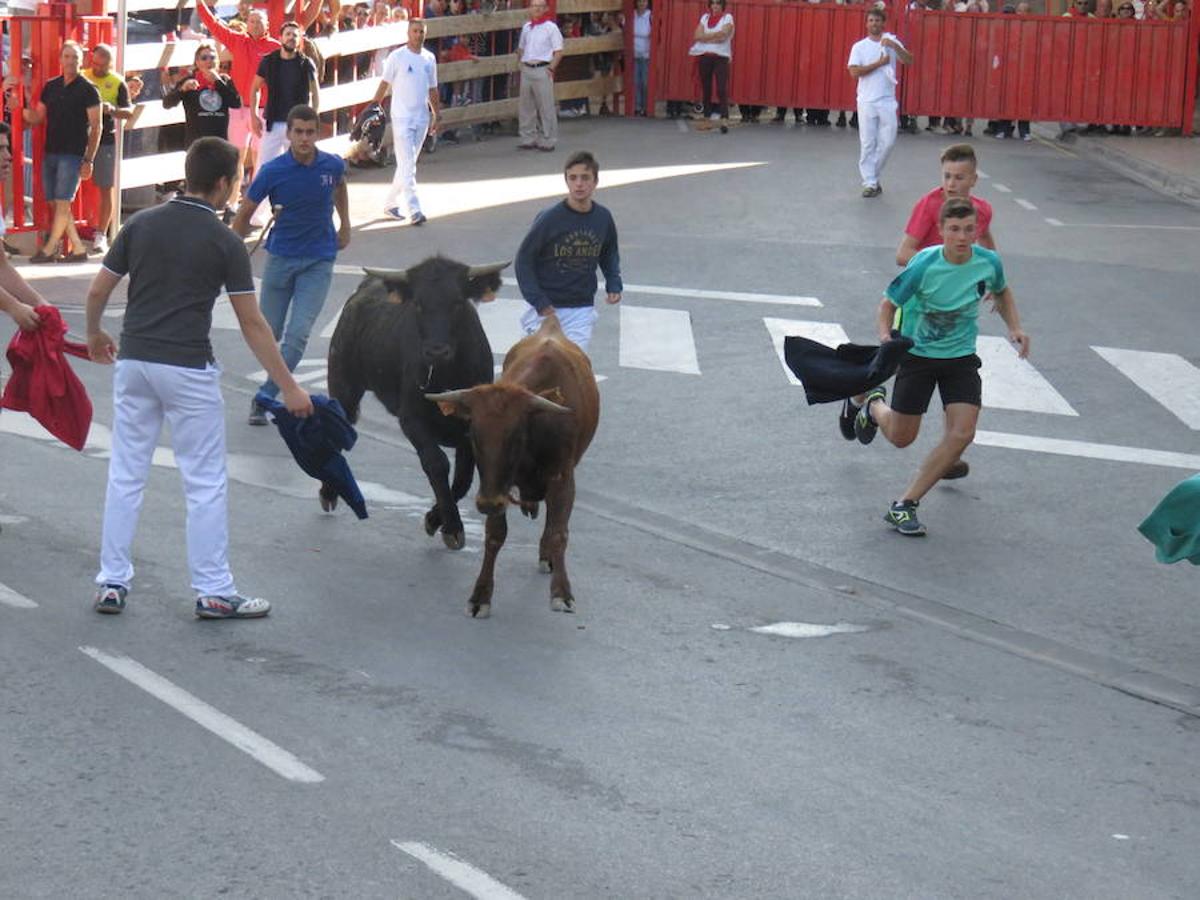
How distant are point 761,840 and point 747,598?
130 inches

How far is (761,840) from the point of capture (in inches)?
258

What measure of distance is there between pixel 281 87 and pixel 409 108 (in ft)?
6.76

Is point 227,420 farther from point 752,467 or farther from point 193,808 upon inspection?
point 193,808

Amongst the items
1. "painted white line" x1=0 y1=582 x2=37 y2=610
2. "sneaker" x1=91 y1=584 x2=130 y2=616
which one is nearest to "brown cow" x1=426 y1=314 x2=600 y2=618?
"sneaker" x1=91 y1=584 x2=130 y2=616

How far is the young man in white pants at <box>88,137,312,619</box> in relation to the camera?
8398 mm

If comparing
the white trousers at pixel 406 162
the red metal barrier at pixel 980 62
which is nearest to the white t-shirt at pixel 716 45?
the red metal barrier at pixel 980 62

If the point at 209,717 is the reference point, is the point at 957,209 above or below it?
above

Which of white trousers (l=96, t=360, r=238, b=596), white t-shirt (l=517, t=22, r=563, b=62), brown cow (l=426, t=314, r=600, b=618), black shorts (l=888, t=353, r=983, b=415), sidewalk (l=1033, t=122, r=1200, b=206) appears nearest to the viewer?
white trousers (l=96, t=360, r=238, b=596)

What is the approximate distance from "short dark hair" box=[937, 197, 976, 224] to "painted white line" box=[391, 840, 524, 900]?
585 centimetres

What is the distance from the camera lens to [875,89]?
24859mm

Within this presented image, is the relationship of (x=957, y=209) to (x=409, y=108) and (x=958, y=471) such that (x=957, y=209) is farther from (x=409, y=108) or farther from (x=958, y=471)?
(x=409, y=108)

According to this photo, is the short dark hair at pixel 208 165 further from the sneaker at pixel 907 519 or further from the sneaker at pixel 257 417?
the sneaker at pixel 257 417

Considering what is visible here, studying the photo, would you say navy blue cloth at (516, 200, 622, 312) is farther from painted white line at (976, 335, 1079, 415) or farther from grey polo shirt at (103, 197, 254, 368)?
painted white line at (976, 335, 1079, 415)

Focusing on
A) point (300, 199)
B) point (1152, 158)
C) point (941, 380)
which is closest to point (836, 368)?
point (941, 380)
